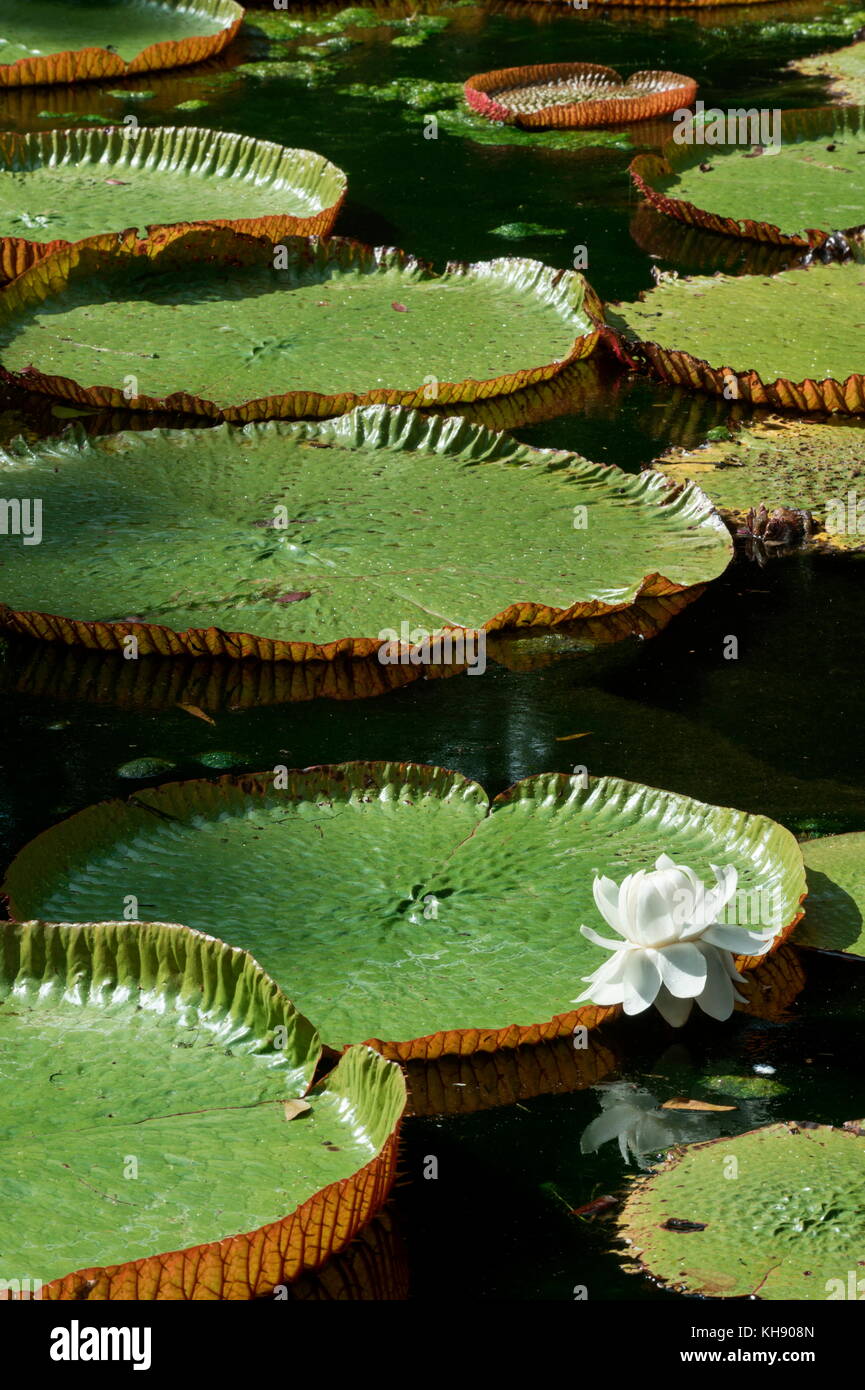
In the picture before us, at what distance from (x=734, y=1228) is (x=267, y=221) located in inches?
143

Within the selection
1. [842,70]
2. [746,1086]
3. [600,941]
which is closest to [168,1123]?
[600,941]

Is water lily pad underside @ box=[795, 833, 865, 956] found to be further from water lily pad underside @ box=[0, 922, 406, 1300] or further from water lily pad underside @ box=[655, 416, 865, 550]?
water lily pad underside @ box=[655, 416, 865, 550]

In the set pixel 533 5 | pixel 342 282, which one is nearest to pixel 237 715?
pixel 342 282

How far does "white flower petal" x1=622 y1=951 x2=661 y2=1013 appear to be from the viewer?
2023 mm

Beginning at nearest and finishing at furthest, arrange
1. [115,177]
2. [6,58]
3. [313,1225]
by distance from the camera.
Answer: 1. [313,1225]
2. [115,177]
3. [6,58]

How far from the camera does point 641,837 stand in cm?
234

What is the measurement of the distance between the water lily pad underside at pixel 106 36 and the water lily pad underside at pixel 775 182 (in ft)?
7.08

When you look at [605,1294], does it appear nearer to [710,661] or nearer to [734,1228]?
[734,1228]

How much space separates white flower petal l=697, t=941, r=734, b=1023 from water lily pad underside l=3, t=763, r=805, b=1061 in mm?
99

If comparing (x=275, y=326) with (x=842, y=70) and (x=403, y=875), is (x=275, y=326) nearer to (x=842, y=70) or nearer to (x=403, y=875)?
(x=403, y=875)

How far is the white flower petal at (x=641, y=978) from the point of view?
202 cm

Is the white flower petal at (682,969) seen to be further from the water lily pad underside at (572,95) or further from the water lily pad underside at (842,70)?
the water lily pad underside at (842,70)

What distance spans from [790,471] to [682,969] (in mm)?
1858

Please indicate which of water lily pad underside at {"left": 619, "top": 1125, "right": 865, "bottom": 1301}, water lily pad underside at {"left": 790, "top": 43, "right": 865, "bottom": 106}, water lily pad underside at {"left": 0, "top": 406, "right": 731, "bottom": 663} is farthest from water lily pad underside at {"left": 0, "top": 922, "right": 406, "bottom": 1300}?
water lily pad underside at {"left": 790, "top": 43, "right": 865, "bottom": 106}
